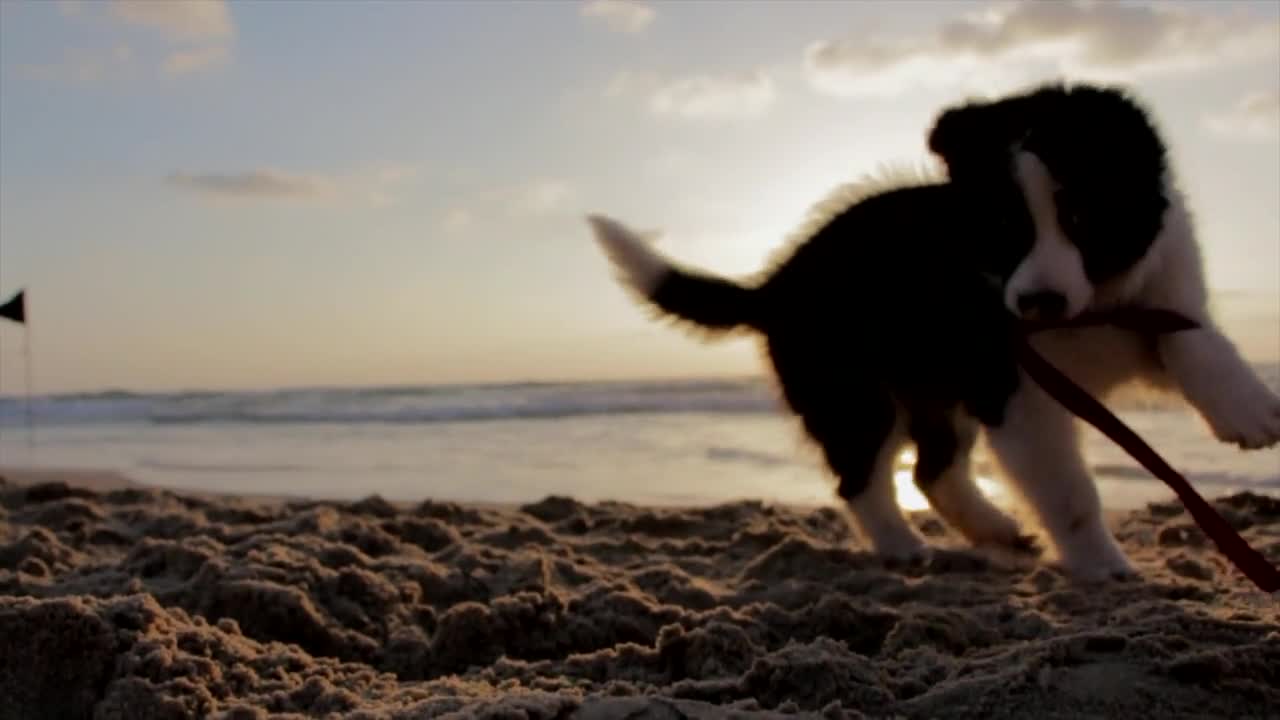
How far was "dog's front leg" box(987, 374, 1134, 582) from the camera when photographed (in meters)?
3.97

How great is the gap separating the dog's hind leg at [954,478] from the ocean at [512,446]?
134mm

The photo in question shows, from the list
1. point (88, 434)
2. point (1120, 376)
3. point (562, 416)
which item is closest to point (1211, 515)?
point (1120, 376)

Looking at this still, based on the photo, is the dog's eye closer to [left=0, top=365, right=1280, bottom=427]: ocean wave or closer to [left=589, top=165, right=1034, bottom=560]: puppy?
[left=589, top=165, right=1034, bottom=560]: puppy

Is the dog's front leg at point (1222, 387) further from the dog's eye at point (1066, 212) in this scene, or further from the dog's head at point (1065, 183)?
the dog's eye at point (1066, 212)

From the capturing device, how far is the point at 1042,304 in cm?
329

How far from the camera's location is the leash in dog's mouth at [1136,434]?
2.65 m

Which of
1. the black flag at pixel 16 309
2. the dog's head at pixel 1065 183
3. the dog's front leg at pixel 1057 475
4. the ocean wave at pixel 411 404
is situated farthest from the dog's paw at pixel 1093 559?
the ocean wave at pixel 411 404

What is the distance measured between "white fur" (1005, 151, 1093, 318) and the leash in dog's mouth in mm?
206

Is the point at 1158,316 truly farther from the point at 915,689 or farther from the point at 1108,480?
the point at 1108,480

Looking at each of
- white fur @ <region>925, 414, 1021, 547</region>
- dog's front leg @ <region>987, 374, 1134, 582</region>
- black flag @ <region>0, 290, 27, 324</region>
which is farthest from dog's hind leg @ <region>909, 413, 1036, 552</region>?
black flag @ <region>0, 290, 27, 324</region>

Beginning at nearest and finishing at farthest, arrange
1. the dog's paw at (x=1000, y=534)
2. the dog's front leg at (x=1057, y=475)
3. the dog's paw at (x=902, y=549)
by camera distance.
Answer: the dog's front leg at (x=1057, y=475)
the dog's paw at (x=902, y=549)
the dog's paw at (x=1000, y=534)

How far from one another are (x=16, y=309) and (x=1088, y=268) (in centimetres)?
404

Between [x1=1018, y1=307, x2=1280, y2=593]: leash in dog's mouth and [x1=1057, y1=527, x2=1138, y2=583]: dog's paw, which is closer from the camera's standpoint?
[x1=1018, y1=307, x2=1280, y2=593]: leash in dog's mouth

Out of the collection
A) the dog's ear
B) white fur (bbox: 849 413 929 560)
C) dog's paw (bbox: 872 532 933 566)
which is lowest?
dog's paw (bbox: 872 532 933 566)
